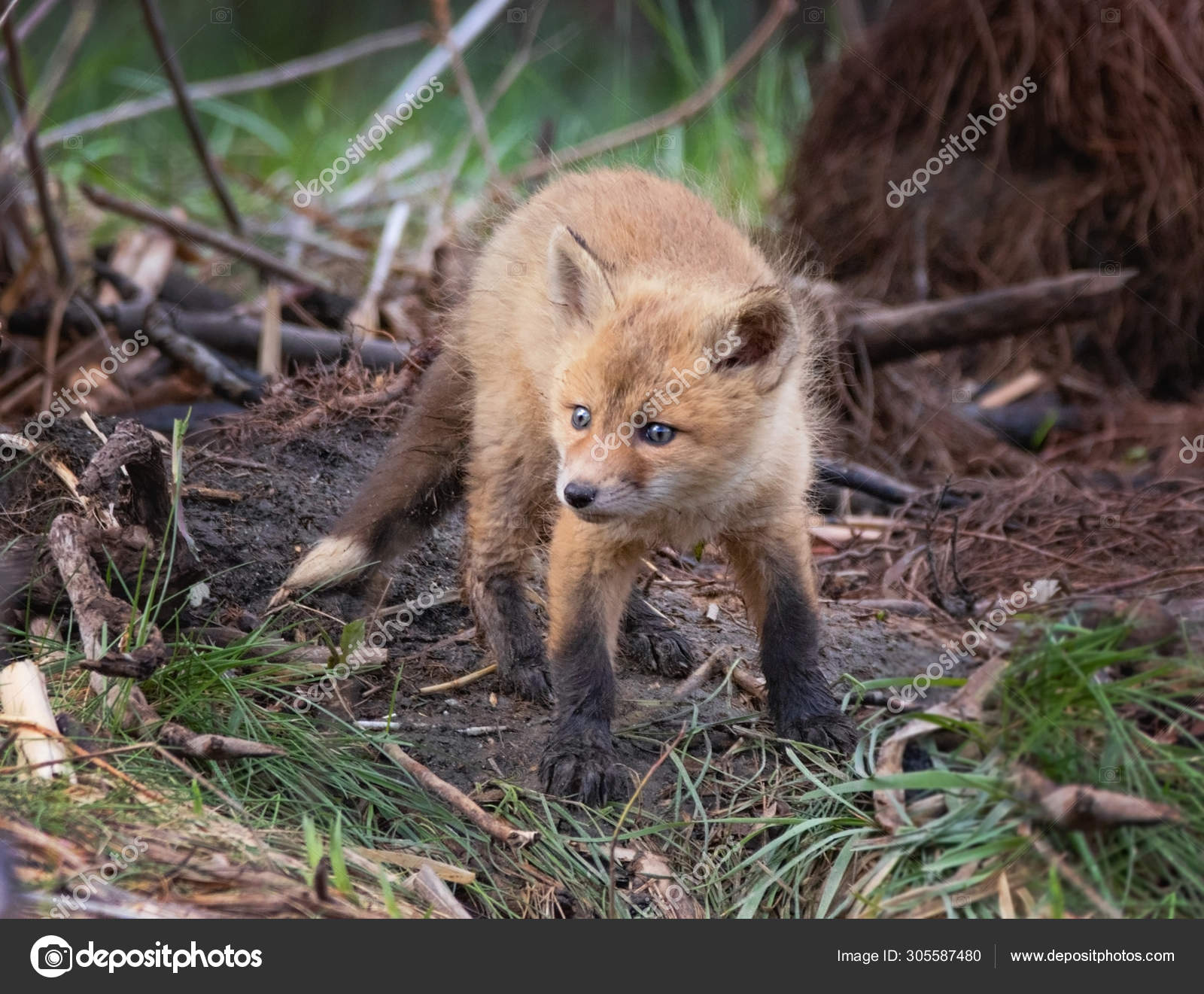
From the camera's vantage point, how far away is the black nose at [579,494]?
8.82ft

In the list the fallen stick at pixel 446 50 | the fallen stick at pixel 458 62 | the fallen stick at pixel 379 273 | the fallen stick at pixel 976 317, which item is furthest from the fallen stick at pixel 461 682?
the fallen stick at pixel 446 50

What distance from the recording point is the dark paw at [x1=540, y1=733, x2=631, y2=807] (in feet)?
9.60

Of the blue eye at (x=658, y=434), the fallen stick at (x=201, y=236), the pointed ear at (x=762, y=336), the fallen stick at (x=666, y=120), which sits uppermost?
the fallen stick at (x=666, y=120)

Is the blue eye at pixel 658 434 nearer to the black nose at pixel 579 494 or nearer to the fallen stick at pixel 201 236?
the black nose at pixel 579 494

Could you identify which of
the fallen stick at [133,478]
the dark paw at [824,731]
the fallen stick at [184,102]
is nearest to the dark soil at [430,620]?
the dark paw at [824,731]

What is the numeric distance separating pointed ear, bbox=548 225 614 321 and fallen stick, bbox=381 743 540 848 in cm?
122

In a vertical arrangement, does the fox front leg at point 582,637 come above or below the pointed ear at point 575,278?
below

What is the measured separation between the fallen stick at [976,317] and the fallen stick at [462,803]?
11.0 ft

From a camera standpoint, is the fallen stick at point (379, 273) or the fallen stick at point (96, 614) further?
the fallen stick at point (379, 273)

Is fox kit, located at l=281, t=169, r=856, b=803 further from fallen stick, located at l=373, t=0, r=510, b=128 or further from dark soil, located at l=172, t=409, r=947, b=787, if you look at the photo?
fallen stick, located at l=373, t=0, r=510, b=128

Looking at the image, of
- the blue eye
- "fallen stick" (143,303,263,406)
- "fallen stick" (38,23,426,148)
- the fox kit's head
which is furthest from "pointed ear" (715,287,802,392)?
"fallen stick" (38,23,426,148)

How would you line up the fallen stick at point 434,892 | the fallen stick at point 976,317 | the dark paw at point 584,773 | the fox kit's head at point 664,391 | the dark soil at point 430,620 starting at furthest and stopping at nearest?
the fallen stick at point 976,317 < the dark soil at point 430,620 < the dark paw at point 584,773 < the fox kit's head at point 664,391 < the fallen stick at point 434,892

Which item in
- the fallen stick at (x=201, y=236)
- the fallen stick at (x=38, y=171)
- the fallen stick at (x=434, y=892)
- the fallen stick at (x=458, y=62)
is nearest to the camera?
the fallen stick at (x=434, y=892)

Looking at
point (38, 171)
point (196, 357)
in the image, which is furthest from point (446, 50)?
point (196, 357)
